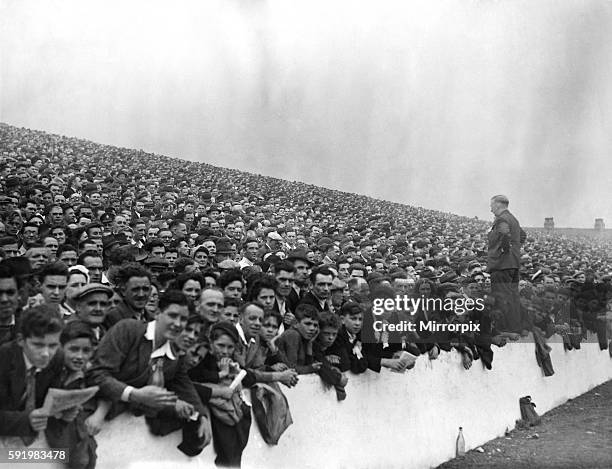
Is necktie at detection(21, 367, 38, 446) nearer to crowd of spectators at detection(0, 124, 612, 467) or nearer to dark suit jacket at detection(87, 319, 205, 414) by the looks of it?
crowd of spectators at detection(0, 124, 612, 467)

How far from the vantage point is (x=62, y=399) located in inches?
171

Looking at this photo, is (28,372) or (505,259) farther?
(505,259)

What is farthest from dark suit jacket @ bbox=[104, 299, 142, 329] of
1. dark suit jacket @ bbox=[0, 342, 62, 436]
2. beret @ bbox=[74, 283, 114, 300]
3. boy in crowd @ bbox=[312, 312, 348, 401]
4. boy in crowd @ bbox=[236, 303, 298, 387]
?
boy in crowd @ bbox=[312, 312, 348, 401]

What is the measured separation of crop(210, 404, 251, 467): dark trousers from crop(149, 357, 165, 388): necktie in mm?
675

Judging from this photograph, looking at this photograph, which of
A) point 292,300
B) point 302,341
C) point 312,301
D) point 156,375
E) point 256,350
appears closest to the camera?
point 156,375

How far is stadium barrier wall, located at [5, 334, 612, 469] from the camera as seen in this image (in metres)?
5.14

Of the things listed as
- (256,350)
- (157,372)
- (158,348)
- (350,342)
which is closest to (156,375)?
(157,372)

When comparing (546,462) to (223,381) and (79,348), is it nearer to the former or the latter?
(223,381)

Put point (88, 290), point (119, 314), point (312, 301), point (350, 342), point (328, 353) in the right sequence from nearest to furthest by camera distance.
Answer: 1. point (88, 290)
2. point (119, 314)
3. point (328, 353)
4. point (350, 342)
5. point (312, 301)

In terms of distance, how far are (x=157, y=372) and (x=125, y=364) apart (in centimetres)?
22

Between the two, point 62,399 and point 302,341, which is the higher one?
point 302,341

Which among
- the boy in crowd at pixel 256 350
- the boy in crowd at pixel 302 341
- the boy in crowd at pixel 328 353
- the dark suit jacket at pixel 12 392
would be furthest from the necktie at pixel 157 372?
the boy in crowd at pixel 328 353

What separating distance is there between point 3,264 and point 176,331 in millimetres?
1474

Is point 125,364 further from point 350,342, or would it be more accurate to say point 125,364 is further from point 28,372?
point 350,342
